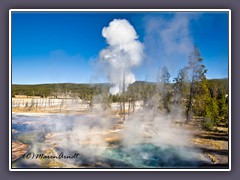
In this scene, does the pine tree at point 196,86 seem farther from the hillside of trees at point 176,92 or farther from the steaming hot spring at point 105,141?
the steaming hot spring at point 105,141

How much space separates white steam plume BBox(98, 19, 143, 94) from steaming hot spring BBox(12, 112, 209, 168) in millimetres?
500

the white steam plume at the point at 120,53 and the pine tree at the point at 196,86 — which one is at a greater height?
the white steam plume at the point at 120,53

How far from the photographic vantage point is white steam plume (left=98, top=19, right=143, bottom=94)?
3.98 metres

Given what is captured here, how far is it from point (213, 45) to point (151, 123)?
4.02 feet

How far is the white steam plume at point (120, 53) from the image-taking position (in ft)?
13.1

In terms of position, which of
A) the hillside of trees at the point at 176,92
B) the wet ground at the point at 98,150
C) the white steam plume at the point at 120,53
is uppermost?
the white steam plume at the point at 120,53

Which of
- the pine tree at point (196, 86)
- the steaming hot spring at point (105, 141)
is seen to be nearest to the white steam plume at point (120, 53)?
the steaming hot spring at point (105, 141)

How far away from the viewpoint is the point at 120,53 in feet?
13.3

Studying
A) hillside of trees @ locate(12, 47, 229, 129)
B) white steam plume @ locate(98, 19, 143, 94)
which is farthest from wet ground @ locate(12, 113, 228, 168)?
white steam plume @ locate(98, 19, 143, 94)

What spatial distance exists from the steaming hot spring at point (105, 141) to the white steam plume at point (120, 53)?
500 mm

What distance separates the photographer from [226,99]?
155 inches

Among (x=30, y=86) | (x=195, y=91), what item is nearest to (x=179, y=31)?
(x=195, y=91)

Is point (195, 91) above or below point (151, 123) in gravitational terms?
above

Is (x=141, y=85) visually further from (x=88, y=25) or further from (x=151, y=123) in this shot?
(x=88, y=25)
